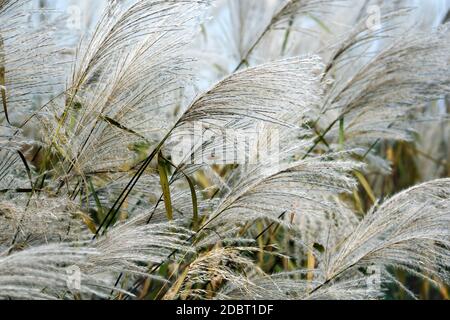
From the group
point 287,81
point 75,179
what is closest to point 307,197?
point 287,81

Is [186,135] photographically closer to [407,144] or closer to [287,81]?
[287,81]

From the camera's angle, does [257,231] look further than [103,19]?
Yes

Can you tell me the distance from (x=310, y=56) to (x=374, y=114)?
867 millimetres

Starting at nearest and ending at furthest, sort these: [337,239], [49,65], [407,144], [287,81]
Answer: [287,81], [49,65], [337,239], [407,144]

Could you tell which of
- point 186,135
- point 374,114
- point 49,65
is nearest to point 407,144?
point 374,114

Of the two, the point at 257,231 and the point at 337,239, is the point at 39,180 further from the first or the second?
the point at 337,239

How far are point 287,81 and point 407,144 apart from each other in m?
2.47

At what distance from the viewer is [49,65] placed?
2.40 meters

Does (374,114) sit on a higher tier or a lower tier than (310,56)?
lower

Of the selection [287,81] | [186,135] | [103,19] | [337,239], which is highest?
[103,19]

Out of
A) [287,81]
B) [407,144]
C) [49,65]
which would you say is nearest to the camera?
[287,81]

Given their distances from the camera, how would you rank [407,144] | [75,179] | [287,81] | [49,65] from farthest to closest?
[407,144]
[75,179]
[49,65]
[287,81]

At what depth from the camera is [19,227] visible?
2285 millimetres

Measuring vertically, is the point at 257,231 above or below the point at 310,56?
below
